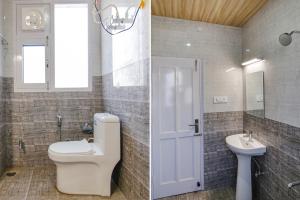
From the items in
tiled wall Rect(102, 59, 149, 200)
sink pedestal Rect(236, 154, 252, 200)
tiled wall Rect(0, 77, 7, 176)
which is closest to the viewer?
sink pedestal Rect(236, 154, 252, 200)

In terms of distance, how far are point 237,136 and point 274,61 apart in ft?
0.87

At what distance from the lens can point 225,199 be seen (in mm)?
786

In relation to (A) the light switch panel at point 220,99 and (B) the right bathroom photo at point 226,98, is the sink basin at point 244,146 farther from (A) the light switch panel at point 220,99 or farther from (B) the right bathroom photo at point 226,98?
(A) the light switch panel at point 220,99

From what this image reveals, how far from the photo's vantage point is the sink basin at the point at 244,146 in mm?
700

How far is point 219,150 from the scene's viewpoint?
30.5 inches

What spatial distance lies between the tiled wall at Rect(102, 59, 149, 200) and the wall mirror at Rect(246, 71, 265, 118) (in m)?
0.72

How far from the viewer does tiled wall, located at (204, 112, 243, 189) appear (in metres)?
0.73

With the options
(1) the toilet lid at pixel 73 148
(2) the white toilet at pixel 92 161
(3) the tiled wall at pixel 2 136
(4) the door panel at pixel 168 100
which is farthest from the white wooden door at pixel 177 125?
(3) the tiled wall at pixel 2 136

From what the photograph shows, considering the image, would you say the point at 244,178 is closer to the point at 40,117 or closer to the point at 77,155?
the point at 77,155

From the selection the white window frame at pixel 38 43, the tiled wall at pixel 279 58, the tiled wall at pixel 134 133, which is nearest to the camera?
the tiled wall at pixel 279 58

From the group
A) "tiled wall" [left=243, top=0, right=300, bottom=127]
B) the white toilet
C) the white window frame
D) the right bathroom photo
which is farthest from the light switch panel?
the white window frame

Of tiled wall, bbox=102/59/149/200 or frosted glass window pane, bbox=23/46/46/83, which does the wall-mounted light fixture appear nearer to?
tiled wall, bbox=102/59/149/200

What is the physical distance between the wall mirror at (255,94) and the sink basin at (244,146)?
9cm

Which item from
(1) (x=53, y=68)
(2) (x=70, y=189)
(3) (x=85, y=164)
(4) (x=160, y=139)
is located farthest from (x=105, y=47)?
(4) (x=160, y=139)
